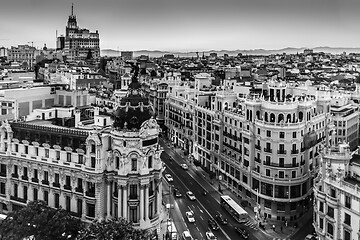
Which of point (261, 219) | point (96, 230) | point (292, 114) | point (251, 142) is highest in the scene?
point (292, 114)

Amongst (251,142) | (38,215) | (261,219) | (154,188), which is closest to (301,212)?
(261,219)

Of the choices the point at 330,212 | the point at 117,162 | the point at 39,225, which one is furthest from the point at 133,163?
the point at 330,212

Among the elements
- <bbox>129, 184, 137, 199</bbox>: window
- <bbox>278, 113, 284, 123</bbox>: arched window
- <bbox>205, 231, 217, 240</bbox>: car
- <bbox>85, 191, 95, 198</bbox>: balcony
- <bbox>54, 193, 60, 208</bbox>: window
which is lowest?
<bbox>205, 231, 217, 240</bbox>: car

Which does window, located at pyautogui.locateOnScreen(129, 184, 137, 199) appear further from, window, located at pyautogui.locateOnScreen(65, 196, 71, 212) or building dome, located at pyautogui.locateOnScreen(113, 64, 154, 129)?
window, located at pyautogui.locateOnScreen(65, 196, 71, 212)

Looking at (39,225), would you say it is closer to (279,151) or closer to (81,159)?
(81,159)

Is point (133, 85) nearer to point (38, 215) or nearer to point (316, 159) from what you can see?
point (38, 215)

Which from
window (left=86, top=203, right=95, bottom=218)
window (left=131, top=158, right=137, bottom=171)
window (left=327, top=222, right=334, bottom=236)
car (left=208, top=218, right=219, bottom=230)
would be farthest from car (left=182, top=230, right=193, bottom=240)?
window (left=327, top=222, right=334, bottom=236)
